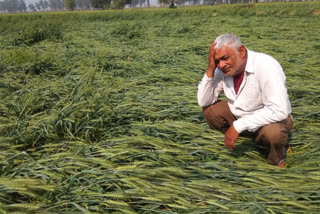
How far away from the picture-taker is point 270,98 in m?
1.75

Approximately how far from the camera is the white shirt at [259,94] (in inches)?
68.4

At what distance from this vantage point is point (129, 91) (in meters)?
3.12

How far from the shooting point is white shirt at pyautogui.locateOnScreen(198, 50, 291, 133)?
1737 mm

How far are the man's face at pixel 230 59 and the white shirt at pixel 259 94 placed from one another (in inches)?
2.8

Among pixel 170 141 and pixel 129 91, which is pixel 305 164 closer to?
pixel 170 141

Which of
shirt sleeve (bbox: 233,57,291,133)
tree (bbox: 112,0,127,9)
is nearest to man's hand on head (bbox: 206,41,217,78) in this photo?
shirt sleeve (bbox: 233,57,291,133)

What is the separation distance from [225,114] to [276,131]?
1.56 ft

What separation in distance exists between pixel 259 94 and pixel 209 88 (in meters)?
0.42

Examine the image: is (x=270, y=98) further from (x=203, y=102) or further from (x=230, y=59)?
(x=203, y=102)

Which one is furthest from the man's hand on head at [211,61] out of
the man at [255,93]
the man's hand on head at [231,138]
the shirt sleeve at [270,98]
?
the man's hand on head at [231,138]

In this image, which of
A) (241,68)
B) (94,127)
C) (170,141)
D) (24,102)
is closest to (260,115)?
(241,68)

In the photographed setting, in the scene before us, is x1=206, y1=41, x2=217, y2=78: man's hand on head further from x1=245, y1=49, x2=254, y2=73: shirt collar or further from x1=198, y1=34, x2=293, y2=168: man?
x1=245, y1=49, x2=254, y2=73: shirt collar

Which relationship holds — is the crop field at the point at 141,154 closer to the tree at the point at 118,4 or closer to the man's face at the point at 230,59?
the man's face at the point at 230,59

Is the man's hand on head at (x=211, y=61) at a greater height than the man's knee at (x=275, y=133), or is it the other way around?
the man's hand on head at (x=211, y=61)
